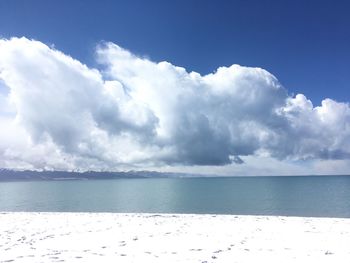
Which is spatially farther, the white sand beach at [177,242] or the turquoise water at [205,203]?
the turquoise water at [205,203]

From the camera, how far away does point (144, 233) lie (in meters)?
20.0

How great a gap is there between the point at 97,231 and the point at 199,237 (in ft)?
22.6

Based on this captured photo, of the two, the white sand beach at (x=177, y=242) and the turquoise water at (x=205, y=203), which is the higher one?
the white sand beach at (x=177, y=242)

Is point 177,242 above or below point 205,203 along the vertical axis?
above

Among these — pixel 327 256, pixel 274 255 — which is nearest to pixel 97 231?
pixel 274 255

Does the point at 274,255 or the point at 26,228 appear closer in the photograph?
the point at 274,255

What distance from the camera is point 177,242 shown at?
1700 centimetres

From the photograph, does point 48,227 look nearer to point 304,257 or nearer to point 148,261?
point 148,261

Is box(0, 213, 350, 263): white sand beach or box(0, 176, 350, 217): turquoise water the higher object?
box(0, 213, 350, 263): white sand beach

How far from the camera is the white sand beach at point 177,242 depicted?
13750 millimetres

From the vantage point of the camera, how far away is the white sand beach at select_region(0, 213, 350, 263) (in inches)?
541

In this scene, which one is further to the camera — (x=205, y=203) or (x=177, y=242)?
(x=205, y=203)

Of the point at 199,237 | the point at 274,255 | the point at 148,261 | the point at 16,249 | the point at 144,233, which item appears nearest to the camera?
the point at 148,261

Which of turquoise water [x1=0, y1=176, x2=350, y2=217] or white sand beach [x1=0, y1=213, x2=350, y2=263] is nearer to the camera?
white sand beach [x1=0, y1=213, x2=350, y2=263]
